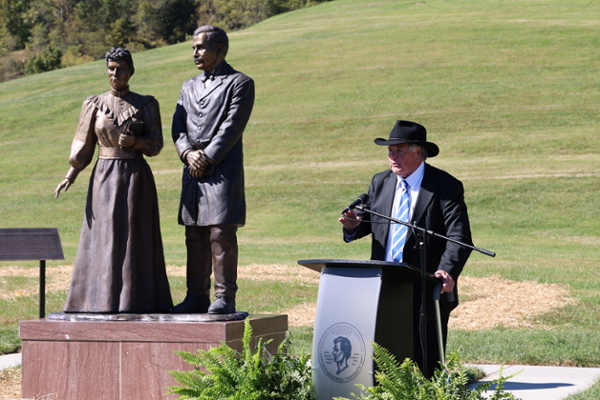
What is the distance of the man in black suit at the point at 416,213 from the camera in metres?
5.73

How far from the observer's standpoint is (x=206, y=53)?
668 centimetres

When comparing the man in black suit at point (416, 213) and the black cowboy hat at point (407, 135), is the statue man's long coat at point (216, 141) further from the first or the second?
the black cowboy hat at point (407, 135)

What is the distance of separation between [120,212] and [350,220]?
2016 millimetres

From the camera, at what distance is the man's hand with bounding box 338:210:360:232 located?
566 centimetres

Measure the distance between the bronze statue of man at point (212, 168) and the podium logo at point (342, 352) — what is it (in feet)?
5.45

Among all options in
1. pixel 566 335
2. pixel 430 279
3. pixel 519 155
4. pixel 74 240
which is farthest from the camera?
pixel 519 155

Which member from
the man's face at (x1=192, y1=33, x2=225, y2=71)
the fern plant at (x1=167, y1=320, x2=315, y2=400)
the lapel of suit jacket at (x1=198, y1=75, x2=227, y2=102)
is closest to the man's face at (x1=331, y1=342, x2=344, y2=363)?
the fern plant at (x1=167, y1=320, x2=315, y2=400)

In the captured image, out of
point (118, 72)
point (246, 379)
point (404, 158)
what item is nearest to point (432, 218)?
point (404, 158)

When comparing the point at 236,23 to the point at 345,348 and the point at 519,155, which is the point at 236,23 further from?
the point at 345,348

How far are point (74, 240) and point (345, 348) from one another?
2002cm

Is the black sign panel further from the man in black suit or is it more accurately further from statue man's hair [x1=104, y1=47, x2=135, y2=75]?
the man in black suit

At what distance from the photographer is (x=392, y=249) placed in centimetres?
582

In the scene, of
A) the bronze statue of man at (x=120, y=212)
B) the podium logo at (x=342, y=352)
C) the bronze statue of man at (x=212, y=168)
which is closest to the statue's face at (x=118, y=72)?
the bronze statue of man at (x=120, y=212)

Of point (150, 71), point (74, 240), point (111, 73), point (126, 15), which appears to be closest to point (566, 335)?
point (111, 73)
